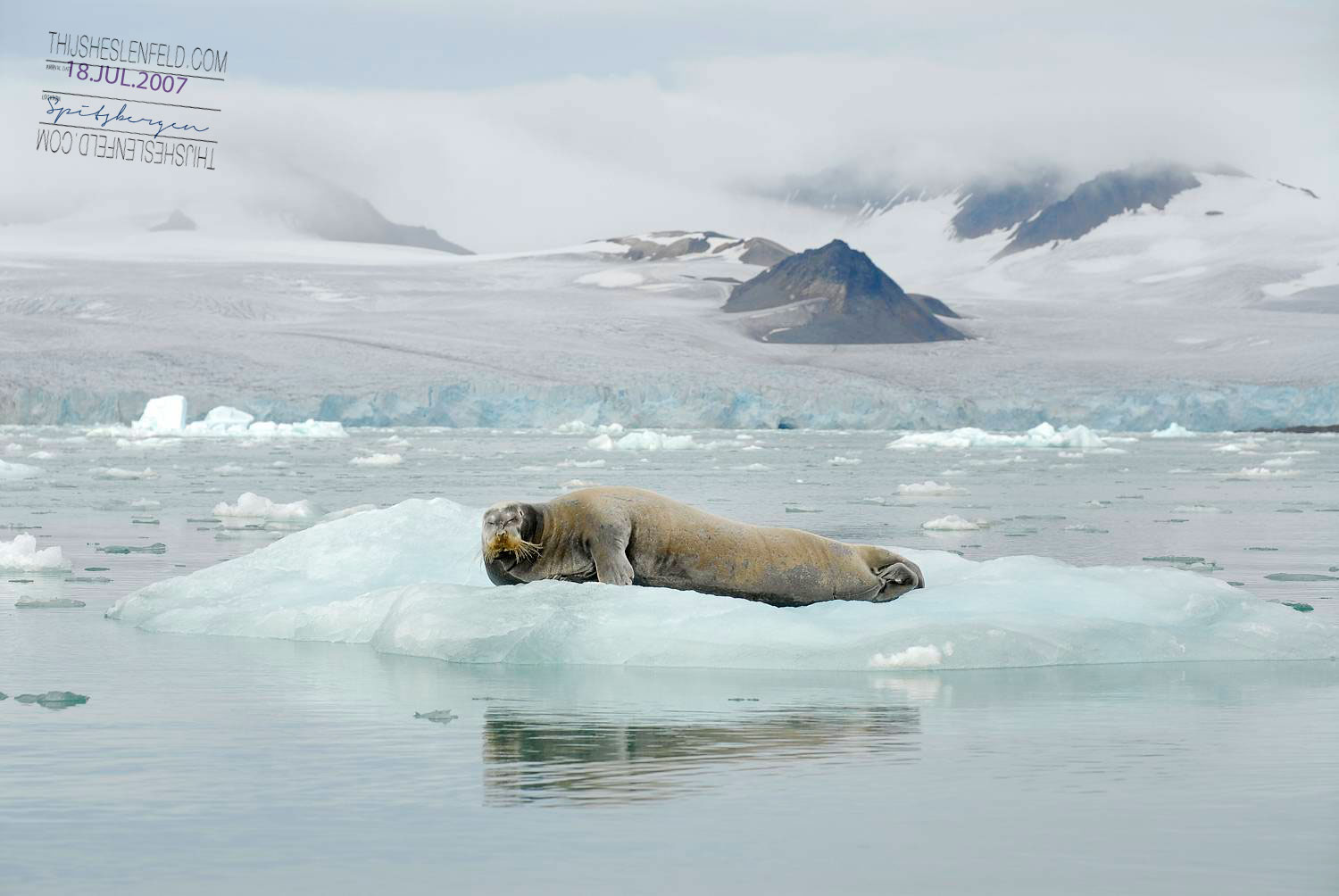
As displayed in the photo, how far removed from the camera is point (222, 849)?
3117 mm

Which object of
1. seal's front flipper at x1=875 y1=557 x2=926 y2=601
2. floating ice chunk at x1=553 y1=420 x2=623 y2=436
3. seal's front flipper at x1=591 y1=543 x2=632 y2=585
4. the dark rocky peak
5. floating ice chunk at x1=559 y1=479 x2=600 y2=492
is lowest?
floating ice chunk at x1=559 y1=479 x2=600 y2=492

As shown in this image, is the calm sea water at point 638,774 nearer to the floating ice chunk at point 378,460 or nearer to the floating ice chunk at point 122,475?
the floating ice chunk at point 122,475

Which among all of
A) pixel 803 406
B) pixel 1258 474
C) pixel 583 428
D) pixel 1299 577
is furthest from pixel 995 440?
pixel 1299 577

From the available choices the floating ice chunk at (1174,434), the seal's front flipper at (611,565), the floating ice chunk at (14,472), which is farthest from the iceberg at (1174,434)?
the seal's front flipper at (611,565)

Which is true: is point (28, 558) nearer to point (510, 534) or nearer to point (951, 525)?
point (510, 534)

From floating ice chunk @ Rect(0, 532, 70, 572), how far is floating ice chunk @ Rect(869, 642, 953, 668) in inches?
214

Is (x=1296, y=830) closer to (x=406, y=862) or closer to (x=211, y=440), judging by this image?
(x=406, y=862)

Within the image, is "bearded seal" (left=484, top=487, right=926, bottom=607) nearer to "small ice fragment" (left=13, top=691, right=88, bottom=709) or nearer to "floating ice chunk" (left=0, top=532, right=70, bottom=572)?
"small ice fragment" (left=13, top=691, right=88, bottom=709)

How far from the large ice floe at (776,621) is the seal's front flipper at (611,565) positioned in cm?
17

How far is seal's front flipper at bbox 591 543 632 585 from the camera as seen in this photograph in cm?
641

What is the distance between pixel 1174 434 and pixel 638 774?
4213 centimetres

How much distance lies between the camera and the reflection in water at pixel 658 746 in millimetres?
3711

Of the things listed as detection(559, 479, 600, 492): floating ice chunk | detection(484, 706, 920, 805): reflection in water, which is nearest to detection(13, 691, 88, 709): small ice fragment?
detection(484, 706, 920, 805): reflection in water

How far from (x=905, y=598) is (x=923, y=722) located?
80.2 inches
